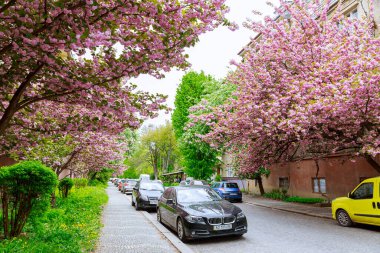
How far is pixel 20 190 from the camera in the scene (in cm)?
718

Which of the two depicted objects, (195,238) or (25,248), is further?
(195,238)

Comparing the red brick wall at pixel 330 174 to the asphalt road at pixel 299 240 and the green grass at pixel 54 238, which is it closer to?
the asphalt road at pixel 299 240

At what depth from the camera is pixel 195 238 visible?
8516mm

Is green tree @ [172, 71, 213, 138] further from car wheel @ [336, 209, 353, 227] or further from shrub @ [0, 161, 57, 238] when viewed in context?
shrub @ [0, 161, 57, 238]

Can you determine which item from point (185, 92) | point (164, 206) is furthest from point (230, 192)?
point (185, 92)

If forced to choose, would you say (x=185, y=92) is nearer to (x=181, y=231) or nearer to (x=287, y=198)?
(x=287, y=198)

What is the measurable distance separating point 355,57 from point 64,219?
11.9 metres

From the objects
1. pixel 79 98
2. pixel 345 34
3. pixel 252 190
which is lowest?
pixel 252 190

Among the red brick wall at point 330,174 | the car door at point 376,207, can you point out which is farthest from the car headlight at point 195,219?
the red brick wall at point 330,174

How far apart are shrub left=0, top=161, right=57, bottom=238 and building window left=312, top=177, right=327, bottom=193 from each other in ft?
58.6

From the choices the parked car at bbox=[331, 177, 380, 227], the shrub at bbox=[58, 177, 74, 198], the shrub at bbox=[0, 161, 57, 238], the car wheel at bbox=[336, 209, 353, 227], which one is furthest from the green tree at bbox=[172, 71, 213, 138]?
the shrub at bbox=[0, 161, 57, 238]

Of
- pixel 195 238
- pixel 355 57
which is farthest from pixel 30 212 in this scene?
pixel 355 57

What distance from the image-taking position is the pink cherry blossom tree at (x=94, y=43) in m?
4.12

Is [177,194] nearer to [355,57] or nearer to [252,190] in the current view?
[355,57]
